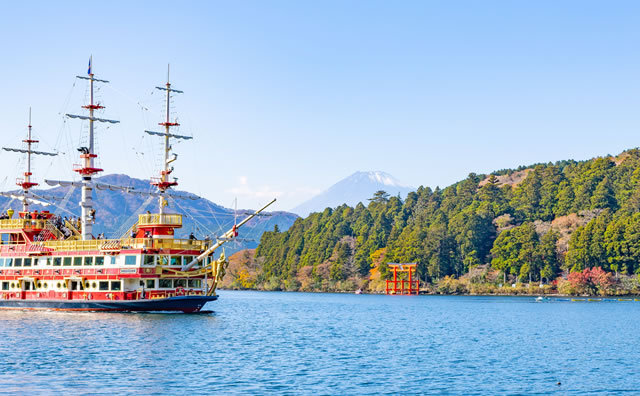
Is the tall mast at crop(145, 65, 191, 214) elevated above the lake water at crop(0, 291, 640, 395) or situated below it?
above

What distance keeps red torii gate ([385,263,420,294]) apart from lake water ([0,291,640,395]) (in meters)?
87.0

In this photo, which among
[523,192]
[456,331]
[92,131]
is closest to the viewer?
[456,331]

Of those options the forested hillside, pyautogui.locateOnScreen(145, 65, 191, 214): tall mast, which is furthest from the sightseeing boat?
the forested hillside

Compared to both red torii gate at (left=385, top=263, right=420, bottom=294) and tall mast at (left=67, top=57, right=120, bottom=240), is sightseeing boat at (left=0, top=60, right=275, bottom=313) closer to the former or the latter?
tall mast at (left=67, top=57, right=120, bottom=240)

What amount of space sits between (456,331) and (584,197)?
386ft

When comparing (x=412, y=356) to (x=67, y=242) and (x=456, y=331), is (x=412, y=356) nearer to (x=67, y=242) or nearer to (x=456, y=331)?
(x=456, y=331)

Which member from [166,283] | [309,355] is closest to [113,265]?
[166,283]

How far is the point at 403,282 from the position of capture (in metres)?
172

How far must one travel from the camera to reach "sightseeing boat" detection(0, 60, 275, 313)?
2960 inches

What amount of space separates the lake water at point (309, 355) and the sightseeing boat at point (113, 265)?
1.98m

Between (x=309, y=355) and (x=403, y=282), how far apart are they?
409ft

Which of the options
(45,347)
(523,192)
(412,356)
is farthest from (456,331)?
(523,192)

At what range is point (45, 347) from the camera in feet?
165

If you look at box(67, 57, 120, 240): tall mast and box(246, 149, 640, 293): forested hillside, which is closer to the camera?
box(67, 57, 120, 240): tall mast
